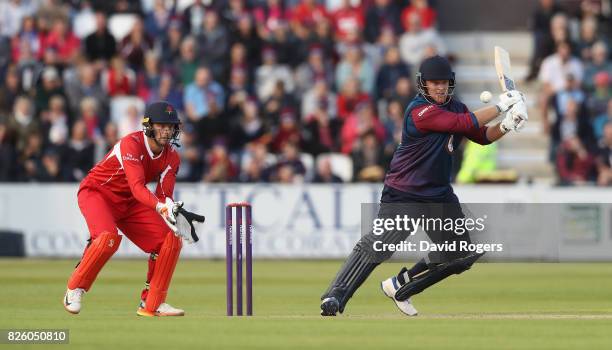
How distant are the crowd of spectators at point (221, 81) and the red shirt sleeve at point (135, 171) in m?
9.36

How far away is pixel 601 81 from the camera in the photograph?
76.8ft

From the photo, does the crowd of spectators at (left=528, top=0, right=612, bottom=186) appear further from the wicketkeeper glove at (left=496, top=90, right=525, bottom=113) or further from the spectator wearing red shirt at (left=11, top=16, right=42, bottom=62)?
the wicketkeeper glove at (left=496, top=90, right=525, bottom=113)

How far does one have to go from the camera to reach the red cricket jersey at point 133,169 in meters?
12.4

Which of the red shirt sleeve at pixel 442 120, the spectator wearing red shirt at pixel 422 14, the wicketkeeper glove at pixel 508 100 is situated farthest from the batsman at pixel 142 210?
the spectator wearing red shirt at pixel 422 14

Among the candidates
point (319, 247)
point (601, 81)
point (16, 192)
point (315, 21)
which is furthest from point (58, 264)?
point (601, 81)

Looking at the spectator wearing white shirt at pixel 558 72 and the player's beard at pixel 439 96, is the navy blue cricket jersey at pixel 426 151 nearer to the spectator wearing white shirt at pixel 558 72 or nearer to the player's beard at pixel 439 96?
the player's beard at pixel 439 96

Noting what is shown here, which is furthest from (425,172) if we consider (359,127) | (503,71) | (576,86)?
(576,86)

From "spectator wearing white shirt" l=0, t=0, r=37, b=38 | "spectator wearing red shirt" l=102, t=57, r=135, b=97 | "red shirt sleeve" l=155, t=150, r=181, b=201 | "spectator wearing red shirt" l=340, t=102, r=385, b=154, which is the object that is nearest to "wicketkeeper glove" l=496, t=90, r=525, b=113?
"red shirt sleeve" l=155, t=150, r=181, b=201

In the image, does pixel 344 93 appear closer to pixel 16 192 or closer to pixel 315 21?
pixel 315 21

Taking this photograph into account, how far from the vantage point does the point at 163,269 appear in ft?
41.4

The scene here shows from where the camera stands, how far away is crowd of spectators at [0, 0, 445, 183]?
22.5m

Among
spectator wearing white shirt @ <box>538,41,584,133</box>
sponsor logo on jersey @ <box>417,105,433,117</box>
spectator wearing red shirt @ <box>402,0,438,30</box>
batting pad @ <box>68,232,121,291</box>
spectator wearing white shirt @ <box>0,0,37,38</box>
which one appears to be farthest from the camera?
spectator wearing white shirt @ <box>0,0,37,38</box>

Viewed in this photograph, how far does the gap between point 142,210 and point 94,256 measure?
0.75 meters

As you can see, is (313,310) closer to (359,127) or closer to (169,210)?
(169,210)
